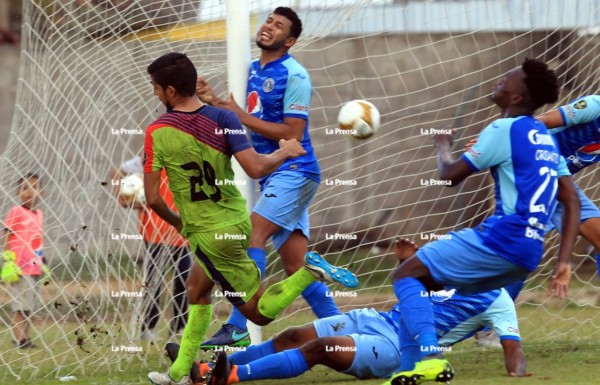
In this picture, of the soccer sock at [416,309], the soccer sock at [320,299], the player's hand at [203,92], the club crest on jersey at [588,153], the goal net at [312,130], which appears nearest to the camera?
the soccer sock at [416,309]

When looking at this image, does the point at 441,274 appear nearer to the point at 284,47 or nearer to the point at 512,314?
the point at 512,314

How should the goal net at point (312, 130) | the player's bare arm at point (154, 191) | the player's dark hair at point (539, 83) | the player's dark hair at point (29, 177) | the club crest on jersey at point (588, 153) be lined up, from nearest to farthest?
the player's dark hair at point (539, 83)
the player's bare arm at point (154, 191)
the club crest on jersey at point (588, 153)
the goal net at point (312, 130)
the player's dark hair at point (29, 177)

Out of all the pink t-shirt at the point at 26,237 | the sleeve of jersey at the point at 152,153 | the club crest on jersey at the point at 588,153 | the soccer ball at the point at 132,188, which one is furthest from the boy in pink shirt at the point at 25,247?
the club crest on jersey at the point at 588,153

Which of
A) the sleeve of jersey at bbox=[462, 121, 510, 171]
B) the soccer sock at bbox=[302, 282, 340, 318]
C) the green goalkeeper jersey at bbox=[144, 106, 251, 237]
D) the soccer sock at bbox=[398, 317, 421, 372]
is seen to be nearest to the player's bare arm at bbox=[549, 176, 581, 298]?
the sleeve of jersey at bbox=[462, 121, 510, 171]

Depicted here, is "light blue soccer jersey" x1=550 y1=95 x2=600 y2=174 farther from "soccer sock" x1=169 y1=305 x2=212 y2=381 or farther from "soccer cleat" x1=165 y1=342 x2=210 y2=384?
"soccer cleat" x1=165 y1=342 x2=210 y2=384

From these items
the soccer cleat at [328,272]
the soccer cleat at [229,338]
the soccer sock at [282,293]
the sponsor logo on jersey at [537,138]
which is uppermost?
the sponsor logo on jersey at [537,138]

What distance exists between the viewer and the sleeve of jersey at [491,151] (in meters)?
5.81

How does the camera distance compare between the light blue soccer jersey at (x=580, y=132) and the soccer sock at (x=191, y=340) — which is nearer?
the soccer sock at (x=191, y=340)

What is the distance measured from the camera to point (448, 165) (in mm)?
5902

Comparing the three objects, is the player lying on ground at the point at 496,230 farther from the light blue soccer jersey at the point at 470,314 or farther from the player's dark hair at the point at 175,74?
the player's dark hair at the point at 175,74

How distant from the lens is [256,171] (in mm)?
6180

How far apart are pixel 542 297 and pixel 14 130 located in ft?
15.7

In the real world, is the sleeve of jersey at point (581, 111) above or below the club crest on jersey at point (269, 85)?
below

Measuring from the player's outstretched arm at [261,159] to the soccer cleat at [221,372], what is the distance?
970 mm
